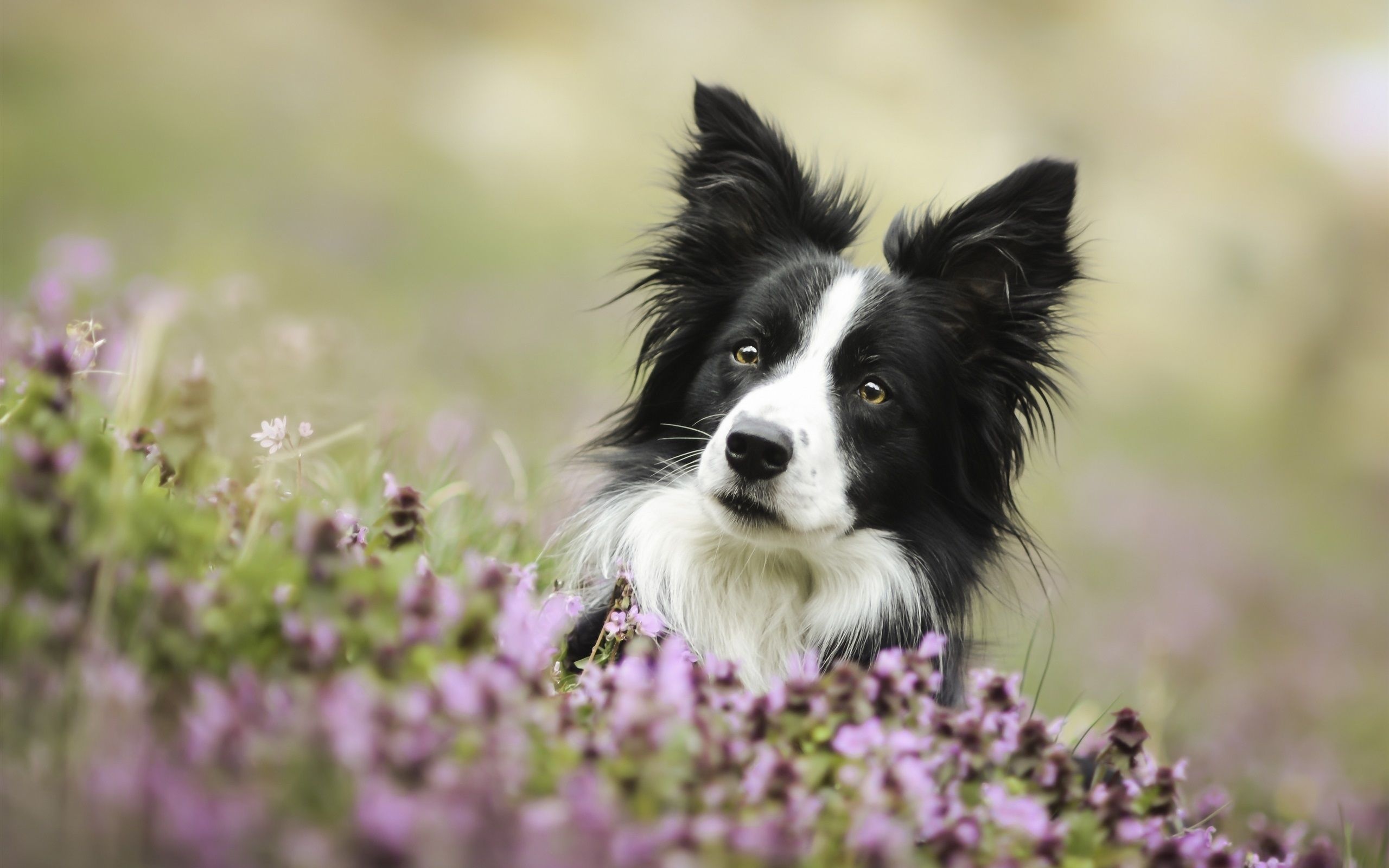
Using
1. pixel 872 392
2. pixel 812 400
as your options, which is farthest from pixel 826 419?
pixel 872 392

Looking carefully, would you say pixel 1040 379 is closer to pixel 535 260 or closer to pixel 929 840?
pixel 929 840

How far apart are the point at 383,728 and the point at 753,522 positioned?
1.82m

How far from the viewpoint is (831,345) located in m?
3.52

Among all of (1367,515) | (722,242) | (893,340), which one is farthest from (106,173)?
(1367,515)

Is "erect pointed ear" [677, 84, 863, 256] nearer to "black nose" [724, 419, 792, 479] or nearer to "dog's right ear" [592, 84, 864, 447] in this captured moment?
"dog's right ear" [592, 84, 864, 447]

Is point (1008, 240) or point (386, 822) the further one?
point (1008, 240)

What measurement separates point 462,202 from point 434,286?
3.62 metres

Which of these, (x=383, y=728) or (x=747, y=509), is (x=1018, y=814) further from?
(x=747, y=509)

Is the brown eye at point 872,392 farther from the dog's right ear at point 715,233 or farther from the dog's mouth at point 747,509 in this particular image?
the dog's right ear at point 715,233

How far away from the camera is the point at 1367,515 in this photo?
56.0 ft

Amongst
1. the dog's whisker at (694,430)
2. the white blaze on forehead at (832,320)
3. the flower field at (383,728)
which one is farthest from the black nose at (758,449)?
the flower field at (383,728)

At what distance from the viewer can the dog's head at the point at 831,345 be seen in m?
3.25

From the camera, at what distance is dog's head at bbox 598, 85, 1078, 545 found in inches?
128

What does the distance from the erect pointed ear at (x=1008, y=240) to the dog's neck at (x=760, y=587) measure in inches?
41.0
